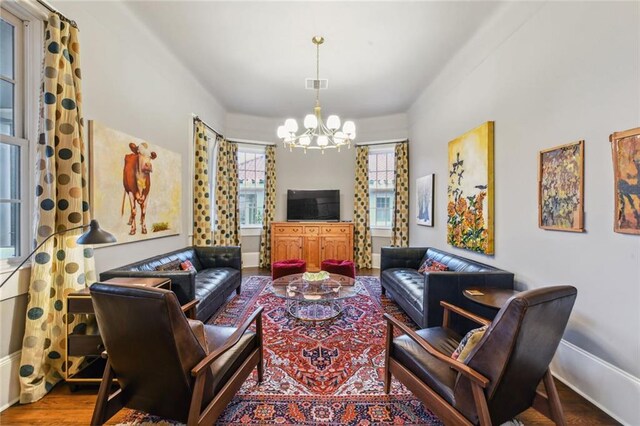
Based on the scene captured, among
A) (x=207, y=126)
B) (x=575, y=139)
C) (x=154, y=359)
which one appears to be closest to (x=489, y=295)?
(x=575, y=139)

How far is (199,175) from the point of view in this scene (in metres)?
4.45

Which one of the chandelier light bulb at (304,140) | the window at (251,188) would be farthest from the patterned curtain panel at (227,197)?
the chandelier light bulb at (304,140)

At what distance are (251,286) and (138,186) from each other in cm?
239

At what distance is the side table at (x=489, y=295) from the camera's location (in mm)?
2078

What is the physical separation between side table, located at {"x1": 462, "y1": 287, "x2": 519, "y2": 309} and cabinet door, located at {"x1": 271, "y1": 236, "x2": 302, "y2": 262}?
12.2ft

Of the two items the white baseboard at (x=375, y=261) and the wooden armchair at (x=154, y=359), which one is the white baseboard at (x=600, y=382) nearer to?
the wooden armchair at (x=154, y=359)

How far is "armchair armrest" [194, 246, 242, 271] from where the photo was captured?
4.09 meters

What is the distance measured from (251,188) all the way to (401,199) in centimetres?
345

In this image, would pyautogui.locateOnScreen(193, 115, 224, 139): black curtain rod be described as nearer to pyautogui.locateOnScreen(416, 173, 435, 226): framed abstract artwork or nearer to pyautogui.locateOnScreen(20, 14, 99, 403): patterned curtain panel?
pyautogui.locateOnScreen(20, 14, 99, 403): patterned curtain panel

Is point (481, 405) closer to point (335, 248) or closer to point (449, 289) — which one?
point (449, 289)

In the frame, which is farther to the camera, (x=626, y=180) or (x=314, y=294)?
(x=314, y=294)

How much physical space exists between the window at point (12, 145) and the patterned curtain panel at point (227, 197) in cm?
322

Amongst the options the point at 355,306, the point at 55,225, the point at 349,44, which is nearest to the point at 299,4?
the point at 349,44

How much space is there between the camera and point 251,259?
616 centimetres
